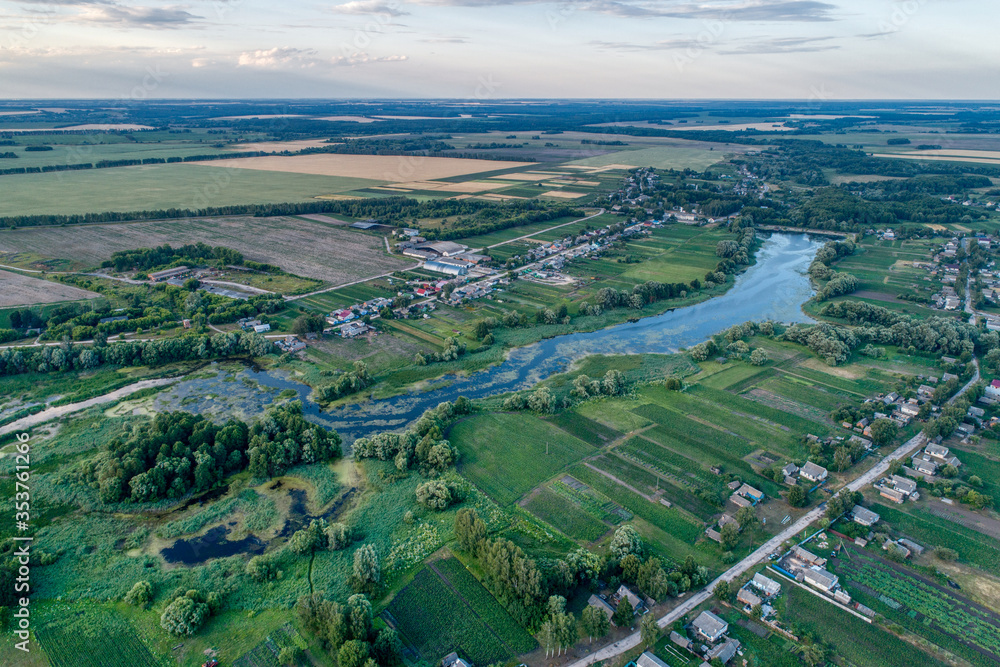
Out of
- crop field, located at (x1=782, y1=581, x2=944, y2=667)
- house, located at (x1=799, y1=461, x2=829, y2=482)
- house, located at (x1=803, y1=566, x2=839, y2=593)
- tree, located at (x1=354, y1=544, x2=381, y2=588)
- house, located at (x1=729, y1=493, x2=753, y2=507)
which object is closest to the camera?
crop field, located at (x1=782, y1=581, x2=944, y2=667)

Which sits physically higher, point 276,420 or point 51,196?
point 51,196

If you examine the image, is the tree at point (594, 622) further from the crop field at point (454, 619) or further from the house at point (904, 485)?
the house at point (904, 485)

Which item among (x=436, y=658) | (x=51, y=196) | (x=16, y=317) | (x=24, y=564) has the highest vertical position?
(x=51, y=196)

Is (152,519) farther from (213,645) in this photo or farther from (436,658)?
(436,658)

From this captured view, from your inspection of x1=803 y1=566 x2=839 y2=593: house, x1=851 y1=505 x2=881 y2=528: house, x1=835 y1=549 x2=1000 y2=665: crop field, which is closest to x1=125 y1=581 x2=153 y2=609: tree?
x1=803 y1=566 x2=839 y2=593: house

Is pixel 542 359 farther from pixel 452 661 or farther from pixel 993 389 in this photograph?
pixel 993 389

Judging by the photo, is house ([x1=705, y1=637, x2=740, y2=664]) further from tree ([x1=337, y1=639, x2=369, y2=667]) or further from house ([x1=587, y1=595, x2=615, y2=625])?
tree ([x1=337, y1=639, x2=369, y2=667])

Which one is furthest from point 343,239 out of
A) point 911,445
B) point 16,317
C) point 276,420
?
point 911,445
